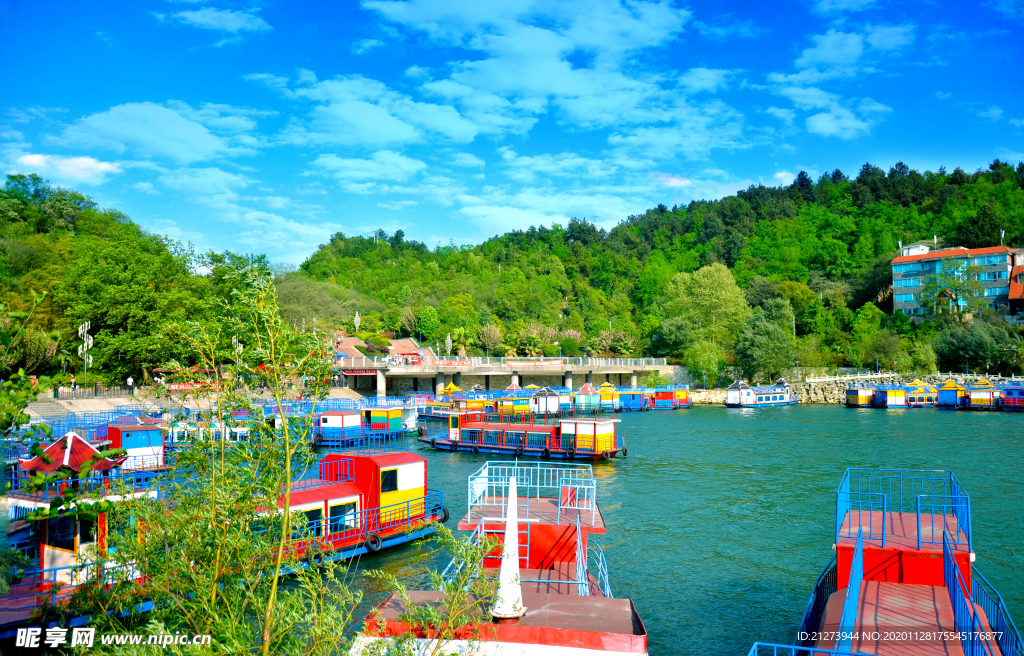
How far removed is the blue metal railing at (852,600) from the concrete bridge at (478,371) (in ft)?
166

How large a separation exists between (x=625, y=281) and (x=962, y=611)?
356 ft

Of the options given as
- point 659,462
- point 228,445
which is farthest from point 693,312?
point 228,445

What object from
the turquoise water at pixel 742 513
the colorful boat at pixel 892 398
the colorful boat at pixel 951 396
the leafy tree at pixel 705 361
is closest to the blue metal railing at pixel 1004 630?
the turquoise water at pixel 742 513

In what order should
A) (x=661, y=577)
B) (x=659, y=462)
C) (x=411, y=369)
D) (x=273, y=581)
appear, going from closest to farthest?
(x=273, y=581) → (x=661, y=577) → (x=659, y=462) → (x=411, y=369)

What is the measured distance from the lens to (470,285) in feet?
341

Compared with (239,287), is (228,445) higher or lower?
lower

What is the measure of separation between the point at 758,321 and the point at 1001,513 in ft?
178

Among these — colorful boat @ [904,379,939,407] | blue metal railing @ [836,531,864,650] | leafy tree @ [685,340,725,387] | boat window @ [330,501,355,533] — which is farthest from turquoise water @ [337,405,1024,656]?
leafy tree @ [685,340,725,387]

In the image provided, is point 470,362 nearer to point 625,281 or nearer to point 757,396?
point 757,396

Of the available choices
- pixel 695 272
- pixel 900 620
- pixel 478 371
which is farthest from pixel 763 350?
pixel 900 620

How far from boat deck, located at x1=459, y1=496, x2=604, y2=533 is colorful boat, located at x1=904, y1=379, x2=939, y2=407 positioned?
186ft

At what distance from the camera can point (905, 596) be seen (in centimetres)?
970

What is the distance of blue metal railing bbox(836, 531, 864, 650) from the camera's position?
853 centimetres

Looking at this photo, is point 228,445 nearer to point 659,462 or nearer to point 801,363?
point 659,462
